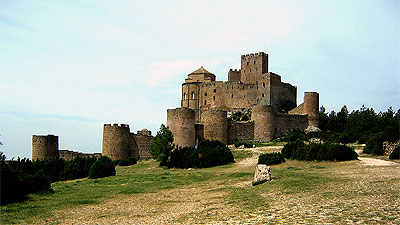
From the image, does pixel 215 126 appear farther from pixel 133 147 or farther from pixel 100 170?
pixel 100 170

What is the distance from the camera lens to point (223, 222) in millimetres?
9117

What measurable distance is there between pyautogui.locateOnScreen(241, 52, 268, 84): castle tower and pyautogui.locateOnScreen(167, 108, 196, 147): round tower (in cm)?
2155

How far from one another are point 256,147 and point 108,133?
1326 cm

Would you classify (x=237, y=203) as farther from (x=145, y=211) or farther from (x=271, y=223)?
(x=271, y=223)

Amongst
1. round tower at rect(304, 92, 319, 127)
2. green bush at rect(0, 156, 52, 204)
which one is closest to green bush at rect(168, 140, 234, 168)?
green bush at rect(0, 156, 52, 204)

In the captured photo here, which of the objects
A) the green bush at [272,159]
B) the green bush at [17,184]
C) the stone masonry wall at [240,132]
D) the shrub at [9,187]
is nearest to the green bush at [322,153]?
the green bush at [272,159]

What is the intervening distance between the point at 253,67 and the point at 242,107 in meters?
6.79

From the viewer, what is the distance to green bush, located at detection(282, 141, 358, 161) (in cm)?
2353

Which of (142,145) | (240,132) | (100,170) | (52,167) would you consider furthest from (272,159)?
(142,145)

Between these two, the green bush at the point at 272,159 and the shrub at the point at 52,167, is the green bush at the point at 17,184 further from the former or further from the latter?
the green bush at the point at 272,159

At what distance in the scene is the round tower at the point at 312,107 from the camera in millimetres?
45888

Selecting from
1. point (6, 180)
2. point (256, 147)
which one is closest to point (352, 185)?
point (6, 180)

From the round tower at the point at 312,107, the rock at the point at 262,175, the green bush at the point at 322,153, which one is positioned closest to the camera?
the rock at the point at 262,175

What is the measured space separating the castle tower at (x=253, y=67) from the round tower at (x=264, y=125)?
15.5m
